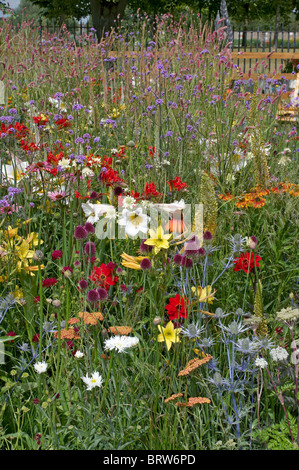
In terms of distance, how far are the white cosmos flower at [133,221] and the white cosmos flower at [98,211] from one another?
0.17 ft

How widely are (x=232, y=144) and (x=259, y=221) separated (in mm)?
861

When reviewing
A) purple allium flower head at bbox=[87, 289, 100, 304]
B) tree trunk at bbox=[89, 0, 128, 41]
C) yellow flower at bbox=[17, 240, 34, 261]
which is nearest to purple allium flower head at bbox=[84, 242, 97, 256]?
purple allium flower head at bbox=[87, 289, 100, 304]

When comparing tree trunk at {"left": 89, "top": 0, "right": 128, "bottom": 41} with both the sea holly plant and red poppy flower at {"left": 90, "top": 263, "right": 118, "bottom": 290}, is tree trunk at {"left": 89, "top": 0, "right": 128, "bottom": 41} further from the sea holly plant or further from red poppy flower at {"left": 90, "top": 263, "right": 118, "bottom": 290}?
the sea holly plant

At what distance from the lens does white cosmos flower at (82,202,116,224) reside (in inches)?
79.2

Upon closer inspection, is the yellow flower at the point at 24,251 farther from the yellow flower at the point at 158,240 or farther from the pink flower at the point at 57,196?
the yellow flower at the point at 158,240

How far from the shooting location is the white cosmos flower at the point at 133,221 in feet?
6.43

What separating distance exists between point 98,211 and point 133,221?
0.16 metres

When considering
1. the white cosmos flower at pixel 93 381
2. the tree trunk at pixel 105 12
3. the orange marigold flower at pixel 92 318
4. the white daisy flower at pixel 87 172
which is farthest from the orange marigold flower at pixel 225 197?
the tree trunk at pixel 105 12

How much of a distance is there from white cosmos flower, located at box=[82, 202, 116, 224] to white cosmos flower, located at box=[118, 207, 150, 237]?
5 cm

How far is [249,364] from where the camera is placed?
165cm

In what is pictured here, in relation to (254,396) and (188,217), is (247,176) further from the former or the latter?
(254,396)

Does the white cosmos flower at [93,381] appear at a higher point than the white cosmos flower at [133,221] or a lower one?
lower

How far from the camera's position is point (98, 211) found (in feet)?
6.73

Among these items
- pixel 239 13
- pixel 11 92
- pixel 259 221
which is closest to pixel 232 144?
pixel 259 221
